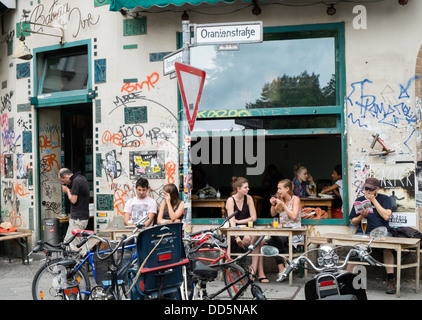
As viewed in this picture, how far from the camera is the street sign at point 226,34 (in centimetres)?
552

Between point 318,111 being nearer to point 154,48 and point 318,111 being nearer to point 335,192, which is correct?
point 335,192

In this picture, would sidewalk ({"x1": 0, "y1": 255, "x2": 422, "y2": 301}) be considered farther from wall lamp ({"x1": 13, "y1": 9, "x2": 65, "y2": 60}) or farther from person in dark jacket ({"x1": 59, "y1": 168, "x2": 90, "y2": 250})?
wall lamp ({"x1": 13, "y1": 9, "x2": 65, "y2": 60})

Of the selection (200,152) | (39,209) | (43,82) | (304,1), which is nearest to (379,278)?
(200,152)

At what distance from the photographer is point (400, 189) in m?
7.21

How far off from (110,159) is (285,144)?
20.0 ft

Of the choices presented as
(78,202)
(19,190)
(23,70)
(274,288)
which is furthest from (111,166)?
(274,288)

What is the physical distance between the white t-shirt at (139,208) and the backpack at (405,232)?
142 inches

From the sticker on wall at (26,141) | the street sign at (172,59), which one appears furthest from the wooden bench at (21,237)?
the street sign at (172,59)

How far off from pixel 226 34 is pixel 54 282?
3432 millimetres

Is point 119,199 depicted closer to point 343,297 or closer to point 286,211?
point 286,211

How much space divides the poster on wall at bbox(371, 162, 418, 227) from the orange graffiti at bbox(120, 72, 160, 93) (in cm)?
378

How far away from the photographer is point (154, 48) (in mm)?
8117

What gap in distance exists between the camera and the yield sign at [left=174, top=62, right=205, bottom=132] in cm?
507

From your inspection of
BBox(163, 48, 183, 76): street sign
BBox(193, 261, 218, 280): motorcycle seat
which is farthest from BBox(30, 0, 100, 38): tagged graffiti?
BBox(193, 261, 218, 280): motorcycle seat
